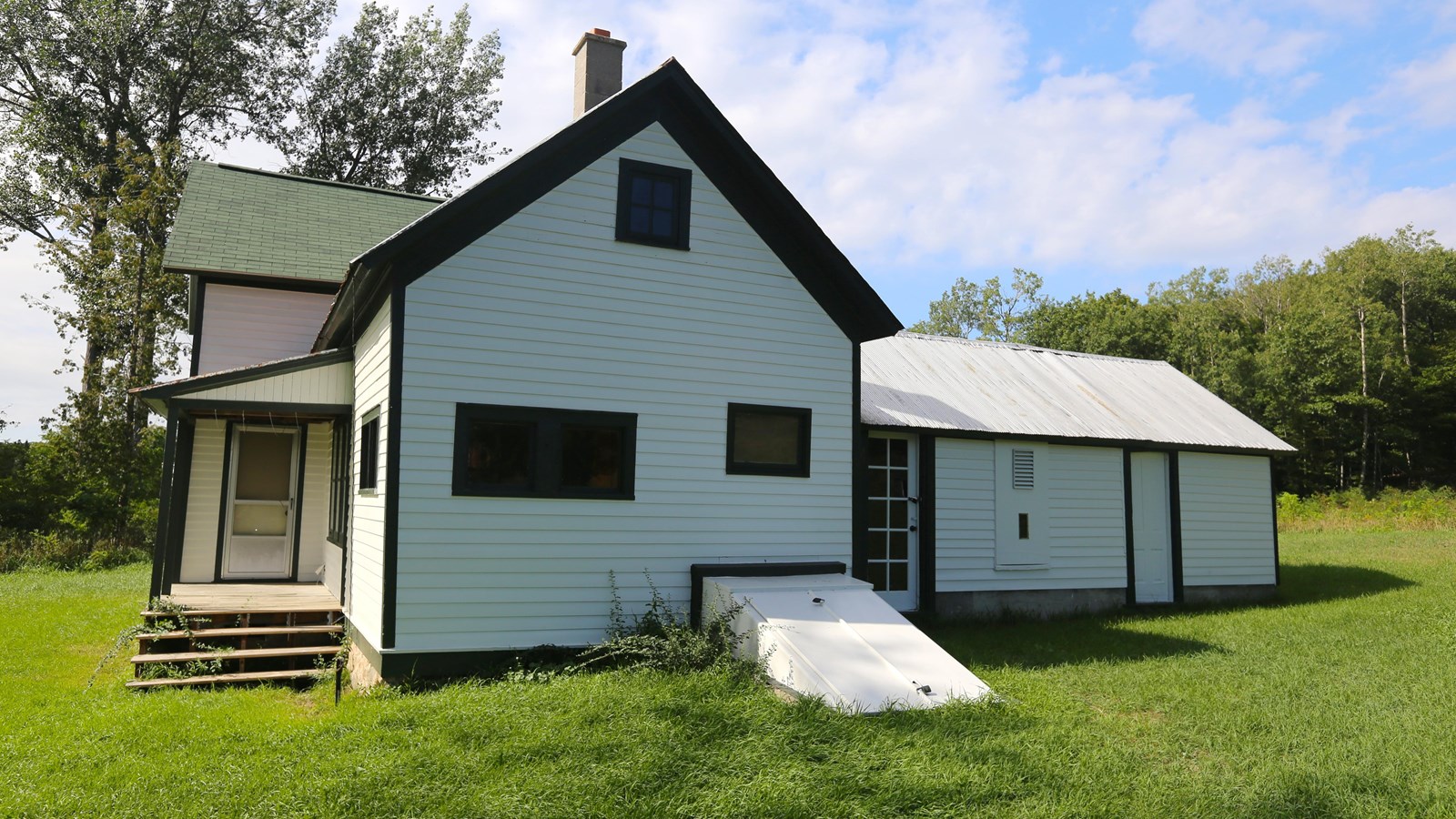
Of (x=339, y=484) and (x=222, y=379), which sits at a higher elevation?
(x=222, y=379)

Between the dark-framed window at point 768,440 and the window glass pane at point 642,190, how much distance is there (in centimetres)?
231

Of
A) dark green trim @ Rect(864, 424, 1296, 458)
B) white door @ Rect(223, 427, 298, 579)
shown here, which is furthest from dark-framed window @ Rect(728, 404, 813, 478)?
white door @ Rect(223, 427, 298, 579)

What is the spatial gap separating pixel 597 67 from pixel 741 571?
5967 millimetres

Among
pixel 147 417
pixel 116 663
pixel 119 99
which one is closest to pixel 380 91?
pixel 119 99

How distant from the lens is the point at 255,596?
35.0ft

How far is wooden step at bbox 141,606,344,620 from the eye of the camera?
9.05 m

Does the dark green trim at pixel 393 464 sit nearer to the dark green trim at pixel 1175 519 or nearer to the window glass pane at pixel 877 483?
the window glass pane at pixel 877 483

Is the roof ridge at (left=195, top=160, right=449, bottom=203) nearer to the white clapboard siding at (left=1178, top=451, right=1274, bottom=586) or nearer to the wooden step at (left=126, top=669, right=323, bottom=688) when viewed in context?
the wooden step at (left=126, top=669, right=323, bottom=688)

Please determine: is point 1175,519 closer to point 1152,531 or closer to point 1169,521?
point 1169,521

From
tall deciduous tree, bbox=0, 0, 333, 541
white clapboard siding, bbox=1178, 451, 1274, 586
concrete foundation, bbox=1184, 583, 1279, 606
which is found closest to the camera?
concrete foundation, bbox=1184, 583, 1279, 606

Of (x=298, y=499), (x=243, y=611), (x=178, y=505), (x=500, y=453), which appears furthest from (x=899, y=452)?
(x=178, y=505)

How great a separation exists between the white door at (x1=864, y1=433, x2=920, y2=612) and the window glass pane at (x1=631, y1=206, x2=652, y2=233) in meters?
4.15

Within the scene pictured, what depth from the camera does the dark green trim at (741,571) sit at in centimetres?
888

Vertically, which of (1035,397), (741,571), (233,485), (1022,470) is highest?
(1035,397)
